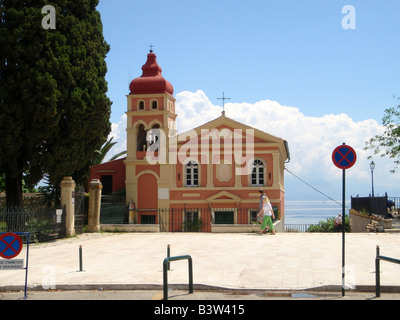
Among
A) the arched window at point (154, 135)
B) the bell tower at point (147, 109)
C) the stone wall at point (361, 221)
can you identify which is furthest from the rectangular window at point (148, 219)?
the stone wall at point (361, 221)

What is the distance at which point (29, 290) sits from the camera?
11.5m

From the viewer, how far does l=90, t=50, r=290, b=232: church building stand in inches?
1478

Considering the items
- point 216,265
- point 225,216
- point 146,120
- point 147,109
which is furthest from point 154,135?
point 216,265

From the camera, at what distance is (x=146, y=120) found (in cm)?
4041

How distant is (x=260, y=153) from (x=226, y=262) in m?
23.5

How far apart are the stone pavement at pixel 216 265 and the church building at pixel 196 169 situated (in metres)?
15.3

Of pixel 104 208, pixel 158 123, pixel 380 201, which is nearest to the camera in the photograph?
pixel 104 208

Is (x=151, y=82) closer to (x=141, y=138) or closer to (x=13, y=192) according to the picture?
(x=141, y=138)

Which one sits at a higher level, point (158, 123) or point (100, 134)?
point (158, 123)

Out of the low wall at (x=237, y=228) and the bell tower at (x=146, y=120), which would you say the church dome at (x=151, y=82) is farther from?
the low wall at (x=237, y=228)

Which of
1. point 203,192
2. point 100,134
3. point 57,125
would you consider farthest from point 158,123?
point 57,125

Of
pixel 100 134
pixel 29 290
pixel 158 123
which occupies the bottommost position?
pixel 29 290

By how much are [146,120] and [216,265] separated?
89.5ft
